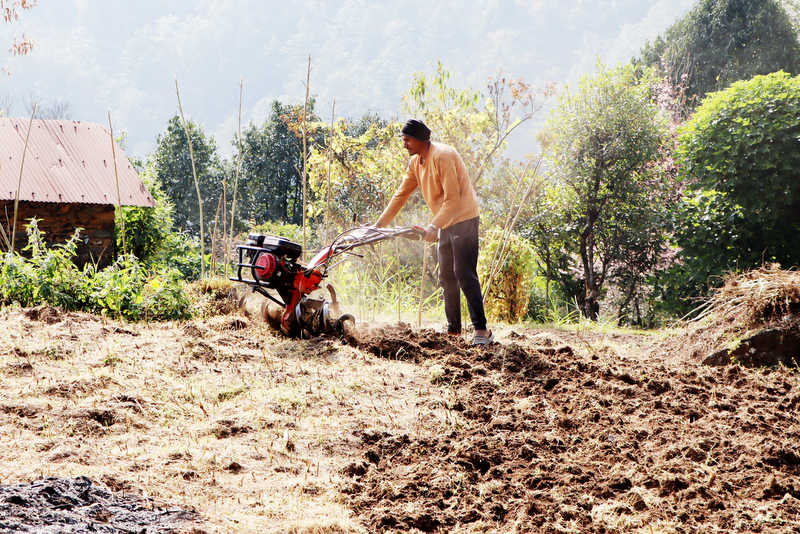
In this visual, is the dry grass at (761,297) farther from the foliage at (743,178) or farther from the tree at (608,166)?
the tree at (608,166)

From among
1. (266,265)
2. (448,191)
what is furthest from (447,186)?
(266,265)

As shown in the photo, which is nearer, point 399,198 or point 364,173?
point 399,198

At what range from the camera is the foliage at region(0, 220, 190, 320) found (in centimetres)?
544

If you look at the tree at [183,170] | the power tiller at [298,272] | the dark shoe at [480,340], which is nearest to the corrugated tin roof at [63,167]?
the power tiller at [298,272]

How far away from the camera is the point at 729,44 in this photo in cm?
2100

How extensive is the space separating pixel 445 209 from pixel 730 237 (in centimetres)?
455

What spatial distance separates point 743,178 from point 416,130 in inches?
181

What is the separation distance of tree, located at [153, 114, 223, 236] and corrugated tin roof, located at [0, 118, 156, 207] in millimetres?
14419

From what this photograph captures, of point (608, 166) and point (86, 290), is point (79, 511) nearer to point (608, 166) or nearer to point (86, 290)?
point (86, 290)

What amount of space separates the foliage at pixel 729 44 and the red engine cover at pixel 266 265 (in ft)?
62.0

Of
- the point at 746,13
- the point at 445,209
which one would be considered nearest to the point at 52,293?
the point at 445,209

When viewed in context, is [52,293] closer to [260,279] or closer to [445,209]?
[260,279]

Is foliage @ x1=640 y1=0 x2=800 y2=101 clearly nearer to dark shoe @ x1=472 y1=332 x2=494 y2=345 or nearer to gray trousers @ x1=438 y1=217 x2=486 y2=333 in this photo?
gray trousers @ x1=438 y1=217 x2=486 y2=333

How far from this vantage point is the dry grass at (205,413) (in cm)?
234
